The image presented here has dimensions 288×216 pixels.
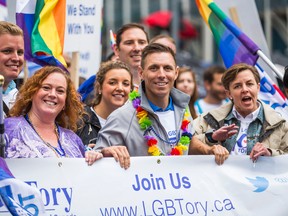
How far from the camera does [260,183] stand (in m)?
6.84

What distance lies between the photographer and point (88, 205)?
243 inches

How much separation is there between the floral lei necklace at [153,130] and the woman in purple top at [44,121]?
1.62ft

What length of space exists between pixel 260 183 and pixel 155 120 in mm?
928

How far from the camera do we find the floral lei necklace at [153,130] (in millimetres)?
6711

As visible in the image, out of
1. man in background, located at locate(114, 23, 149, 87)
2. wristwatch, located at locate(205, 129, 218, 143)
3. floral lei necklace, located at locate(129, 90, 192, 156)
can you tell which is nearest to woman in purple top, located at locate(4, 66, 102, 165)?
floral lei necklace, located at locate(129, 90, 192, 156)

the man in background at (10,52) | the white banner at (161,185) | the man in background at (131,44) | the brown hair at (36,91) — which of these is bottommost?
the white banner at (161,185)

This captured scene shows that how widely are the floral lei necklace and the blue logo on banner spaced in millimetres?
566

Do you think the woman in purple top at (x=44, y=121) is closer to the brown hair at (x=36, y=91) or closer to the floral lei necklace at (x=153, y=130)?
the brown hair at (x=36, y=91)

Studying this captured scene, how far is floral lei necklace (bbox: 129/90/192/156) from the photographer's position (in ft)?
22.0

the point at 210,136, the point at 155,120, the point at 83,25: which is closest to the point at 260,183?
the point at 210,136

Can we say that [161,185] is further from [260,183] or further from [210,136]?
[260,183]

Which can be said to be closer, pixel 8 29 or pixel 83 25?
pixel 8 29

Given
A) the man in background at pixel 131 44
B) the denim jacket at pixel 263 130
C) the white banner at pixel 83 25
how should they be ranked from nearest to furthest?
the denim jacket at pixel 263 130, the man in background at pixel 131 44, the white banner at pixel 83 25

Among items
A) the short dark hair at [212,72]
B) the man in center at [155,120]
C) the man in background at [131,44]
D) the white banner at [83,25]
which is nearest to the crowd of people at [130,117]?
the man in center at [155,120]
